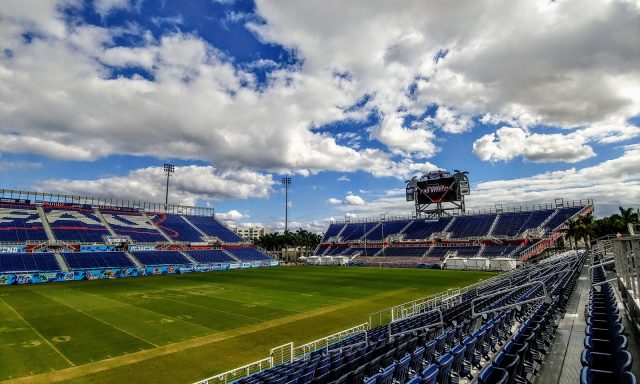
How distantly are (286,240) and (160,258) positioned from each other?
5406 centimetres

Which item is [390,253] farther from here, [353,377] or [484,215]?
[353,377]

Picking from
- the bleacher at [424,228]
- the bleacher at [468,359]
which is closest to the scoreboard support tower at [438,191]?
the bleacher at [424,228]

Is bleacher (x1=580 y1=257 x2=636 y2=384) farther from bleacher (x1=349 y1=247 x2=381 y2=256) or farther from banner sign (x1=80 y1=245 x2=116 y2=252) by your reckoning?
bleacher (x1=349 y1=247 x2=381 y2=256)

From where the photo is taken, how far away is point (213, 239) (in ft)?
284

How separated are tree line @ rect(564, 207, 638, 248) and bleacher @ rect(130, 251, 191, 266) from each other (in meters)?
75.7

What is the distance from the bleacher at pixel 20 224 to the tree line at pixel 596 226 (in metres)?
96.7

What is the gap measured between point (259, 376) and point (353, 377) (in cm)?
452

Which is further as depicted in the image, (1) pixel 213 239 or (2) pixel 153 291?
(1) pixel 213 239

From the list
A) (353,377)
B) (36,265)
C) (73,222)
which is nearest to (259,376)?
(353,377)

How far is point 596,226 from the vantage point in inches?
2778

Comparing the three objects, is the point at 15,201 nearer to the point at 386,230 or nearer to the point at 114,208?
the point at 114,208

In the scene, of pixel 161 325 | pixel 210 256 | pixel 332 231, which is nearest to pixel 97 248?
pixel 210 256

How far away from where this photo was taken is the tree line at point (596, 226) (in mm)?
66562

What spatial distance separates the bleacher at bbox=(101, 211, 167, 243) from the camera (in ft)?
242
